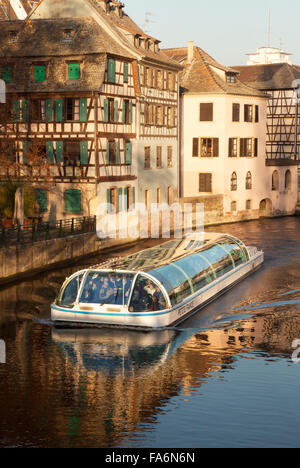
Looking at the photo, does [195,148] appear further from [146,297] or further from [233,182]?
[146,297]

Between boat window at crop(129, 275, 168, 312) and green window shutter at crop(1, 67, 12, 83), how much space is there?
25645 millimetres

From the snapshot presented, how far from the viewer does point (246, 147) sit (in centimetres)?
6203

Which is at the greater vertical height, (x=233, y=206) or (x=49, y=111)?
(x=49, y=111)

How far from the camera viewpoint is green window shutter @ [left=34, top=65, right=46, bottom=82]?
46344 mm

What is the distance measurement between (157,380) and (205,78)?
145 ft

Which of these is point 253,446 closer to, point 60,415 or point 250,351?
point 60,415

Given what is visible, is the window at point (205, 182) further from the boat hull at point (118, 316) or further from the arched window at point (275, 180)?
the boat hull at point (118, 316)

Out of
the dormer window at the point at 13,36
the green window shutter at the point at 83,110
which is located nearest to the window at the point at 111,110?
the green window shutter at the point at 83,110

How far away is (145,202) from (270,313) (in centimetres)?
2543

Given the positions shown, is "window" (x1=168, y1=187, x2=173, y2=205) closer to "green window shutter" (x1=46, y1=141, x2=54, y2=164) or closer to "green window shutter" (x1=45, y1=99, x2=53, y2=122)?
"green window shutter" (x1=46, y1=141, x2=54, y2=164)

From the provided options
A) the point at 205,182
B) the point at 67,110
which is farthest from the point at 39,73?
the point at 205,182

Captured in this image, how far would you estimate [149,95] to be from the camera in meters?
53.0
